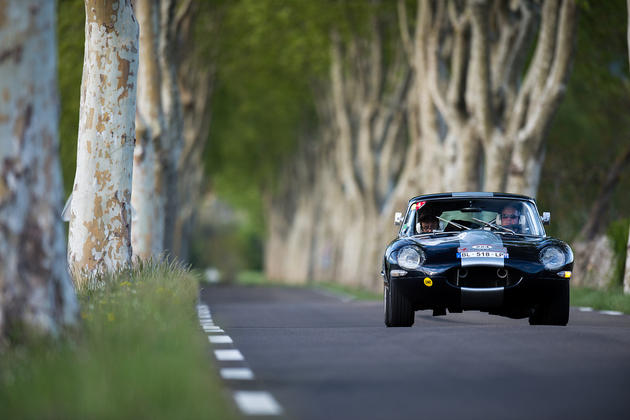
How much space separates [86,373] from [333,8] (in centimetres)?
3123

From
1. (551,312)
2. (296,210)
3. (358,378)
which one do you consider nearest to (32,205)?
(358,378)

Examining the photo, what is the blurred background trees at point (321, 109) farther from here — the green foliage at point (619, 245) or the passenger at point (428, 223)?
the passenger at point (428, 223)

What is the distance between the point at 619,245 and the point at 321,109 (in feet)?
88.3

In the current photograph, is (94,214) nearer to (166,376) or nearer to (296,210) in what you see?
(166,376)

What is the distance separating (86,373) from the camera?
628 cm

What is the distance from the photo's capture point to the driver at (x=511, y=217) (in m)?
13.5

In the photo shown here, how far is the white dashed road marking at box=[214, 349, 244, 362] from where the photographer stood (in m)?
9.08

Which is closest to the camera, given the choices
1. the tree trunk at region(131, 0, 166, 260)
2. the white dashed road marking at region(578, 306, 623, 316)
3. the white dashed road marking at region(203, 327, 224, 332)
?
the white dashed road marking at region(203, 327, 224, 332)

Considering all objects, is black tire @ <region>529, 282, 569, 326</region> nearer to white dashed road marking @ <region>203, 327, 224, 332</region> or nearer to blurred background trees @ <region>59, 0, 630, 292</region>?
white dashed road marking @ <region>203, 327, 224, 332</region>

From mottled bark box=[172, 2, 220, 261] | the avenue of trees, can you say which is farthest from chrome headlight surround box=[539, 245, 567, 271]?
mottled bark box=[172, 2, 220, 261]

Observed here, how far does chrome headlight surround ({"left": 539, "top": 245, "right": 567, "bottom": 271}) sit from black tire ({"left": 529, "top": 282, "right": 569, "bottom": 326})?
26 centimetres

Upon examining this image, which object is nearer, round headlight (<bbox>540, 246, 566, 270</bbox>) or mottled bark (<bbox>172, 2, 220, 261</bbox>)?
round headlight (<bbox>540, 246, 566, 270</bbox>)

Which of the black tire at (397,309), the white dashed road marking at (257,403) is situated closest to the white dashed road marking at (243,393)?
the white dashed road marking at (257,403)

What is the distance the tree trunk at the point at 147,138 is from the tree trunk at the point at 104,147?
659cm
